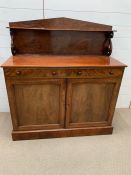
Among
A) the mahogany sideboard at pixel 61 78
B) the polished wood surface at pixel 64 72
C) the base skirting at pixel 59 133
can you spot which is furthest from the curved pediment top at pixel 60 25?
the base skirting at pixel 59 133

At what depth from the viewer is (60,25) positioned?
1.89 m

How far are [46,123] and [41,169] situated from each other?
1.59ft

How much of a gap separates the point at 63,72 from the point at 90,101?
0.47 metres

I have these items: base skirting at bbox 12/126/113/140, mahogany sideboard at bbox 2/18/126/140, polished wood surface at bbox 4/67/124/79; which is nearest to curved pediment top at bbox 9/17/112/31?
mahogany sideboard at bbox 2/18/126/140

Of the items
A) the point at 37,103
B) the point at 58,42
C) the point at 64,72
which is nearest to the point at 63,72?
the point at 64,72

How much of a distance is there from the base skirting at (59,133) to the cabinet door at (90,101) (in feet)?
0.21

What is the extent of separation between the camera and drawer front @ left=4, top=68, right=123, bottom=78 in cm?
153

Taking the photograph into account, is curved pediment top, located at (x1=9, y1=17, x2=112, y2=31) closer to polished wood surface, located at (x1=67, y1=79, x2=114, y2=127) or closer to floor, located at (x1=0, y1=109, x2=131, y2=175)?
polished wood surface, located at (x1=67, y1=79, x2=114, y2=127)

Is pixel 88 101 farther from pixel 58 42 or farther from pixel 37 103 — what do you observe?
pixel 58 42

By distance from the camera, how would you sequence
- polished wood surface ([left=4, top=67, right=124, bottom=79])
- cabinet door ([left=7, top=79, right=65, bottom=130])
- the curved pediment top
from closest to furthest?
polished wood surface ([left=4, top=67, right=124, bottom=79]) → cabinet door ([left=7, top=79, right=65, bottom=130]) → the curved pediment top

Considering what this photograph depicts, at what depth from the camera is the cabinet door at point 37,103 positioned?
1.63 metres

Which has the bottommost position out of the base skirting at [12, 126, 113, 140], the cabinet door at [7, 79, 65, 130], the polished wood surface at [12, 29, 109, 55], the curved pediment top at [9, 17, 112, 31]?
the base skirting at [12, 126, 113, 140]

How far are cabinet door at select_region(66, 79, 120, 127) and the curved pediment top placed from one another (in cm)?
67

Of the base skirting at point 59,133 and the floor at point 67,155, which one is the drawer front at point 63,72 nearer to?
the base skirting at point 59,133
